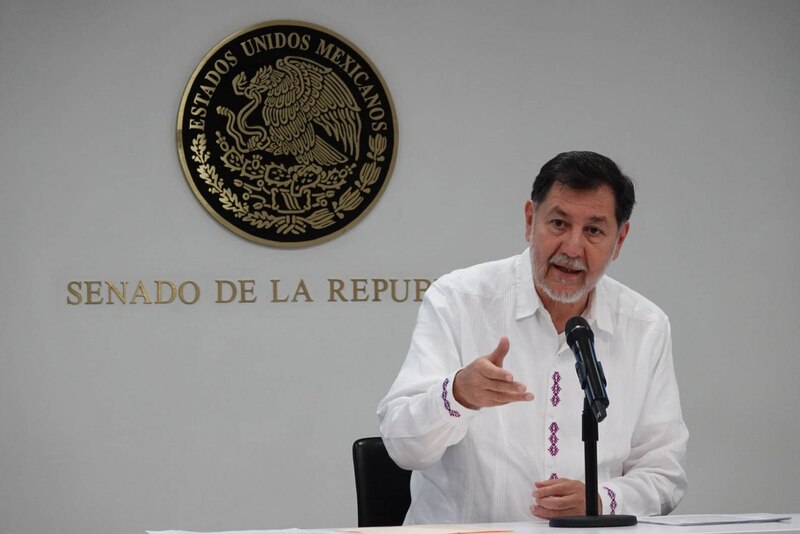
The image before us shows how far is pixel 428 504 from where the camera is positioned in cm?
254

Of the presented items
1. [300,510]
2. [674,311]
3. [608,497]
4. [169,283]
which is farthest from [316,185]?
[608,497]

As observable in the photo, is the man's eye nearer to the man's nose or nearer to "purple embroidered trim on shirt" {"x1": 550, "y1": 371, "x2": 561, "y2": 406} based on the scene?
the man's nose

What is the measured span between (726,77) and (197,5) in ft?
7.91

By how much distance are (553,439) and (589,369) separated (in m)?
0.63

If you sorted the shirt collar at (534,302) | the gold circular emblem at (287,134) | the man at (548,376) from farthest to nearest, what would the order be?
1. the gold circular emblem at (287,134)
2. the shirt collar at (534,302)
3. the man at (548,376)

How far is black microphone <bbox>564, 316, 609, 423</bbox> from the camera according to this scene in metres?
1.84

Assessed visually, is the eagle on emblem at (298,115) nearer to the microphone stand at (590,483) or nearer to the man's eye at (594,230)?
the man's eye at (594,230)

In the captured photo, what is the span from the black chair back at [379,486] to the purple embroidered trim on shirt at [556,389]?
48 cm

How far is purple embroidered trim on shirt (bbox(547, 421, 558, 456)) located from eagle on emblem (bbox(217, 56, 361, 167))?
2.04 meters

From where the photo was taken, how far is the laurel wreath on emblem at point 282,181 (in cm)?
409

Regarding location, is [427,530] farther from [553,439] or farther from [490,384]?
[553,439]

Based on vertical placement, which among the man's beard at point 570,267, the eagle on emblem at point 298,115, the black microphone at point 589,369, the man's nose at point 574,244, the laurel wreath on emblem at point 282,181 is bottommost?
the black microphone at point 589,369

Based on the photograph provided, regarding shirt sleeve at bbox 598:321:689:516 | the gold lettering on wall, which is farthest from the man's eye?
the gold lettering on wall

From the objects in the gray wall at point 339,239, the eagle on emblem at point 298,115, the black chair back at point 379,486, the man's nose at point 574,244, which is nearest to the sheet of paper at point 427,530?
the black chair back at point 379,486
